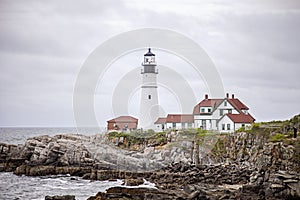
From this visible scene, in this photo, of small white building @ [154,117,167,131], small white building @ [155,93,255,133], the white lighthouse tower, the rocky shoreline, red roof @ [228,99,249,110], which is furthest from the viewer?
small white building @ [154,117,167,131]

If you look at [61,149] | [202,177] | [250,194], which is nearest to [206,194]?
[250,194]

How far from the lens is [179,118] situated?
1599 inches

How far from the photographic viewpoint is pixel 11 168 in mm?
29562

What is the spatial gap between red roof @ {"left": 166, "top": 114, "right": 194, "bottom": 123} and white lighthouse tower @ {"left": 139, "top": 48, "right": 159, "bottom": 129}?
1.36 meters

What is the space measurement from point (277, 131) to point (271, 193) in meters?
10.2

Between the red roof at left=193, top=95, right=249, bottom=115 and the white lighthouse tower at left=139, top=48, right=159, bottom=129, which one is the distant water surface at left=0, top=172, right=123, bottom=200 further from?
the red roof at left=193, top=95, right=249, bottom=115

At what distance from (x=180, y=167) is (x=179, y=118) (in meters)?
12.9

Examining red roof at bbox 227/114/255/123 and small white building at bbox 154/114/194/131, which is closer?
red roof at bbox 227/114/255/123

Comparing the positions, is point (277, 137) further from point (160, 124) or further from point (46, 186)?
point (160, 124)

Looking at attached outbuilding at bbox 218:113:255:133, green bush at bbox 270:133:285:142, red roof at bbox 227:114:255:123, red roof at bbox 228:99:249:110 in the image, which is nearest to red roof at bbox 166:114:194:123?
red roof at bbox 228:99:249:110

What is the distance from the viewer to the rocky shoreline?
19562 millimetres

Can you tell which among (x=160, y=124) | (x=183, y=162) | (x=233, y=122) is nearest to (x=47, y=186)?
(x=183, y=162)

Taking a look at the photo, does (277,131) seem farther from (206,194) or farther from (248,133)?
(206,194)

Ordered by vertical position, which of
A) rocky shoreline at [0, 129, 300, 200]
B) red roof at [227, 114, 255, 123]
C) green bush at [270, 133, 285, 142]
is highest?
red roof at [227, 114, 255, 123]
